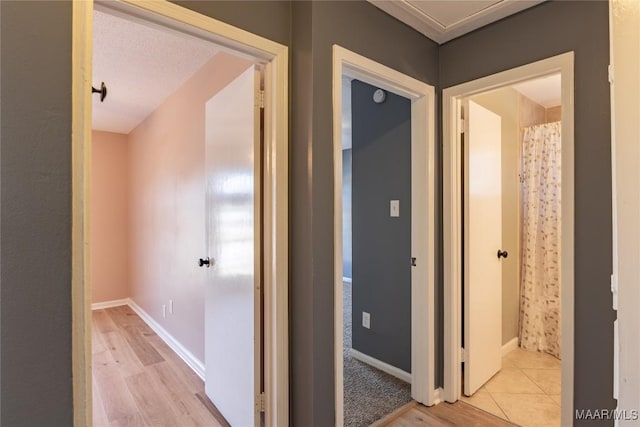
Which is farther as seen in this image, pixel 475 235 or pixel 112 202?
pixel 112 202

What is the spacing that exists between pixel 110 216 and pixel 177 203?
2193mm

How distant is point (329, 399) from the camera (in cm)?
156

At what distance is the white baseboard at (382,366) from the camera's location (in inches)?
94.9

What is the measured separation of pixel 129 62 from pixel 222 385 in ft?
7.91

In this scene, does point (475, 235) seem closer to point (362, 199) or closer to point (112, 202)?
point (362, 199)

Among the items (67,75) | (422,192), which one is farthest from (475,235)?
(67,75)

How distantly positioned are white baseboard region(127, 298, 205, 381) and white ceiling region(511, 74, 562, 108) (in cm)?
362

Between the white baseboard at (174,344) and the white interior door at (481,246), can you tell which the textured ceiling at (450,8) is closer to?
the white interior door at (481,246)

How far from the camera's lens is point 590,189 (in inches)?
62.8

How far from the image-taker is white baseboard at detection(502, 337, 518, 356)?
2934mm

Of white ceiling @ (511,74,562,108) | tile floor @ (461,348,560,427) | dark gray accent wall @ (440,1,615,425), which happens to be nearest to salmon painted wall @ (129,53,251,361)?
dark gray accent wall @ (440,1,615,425)

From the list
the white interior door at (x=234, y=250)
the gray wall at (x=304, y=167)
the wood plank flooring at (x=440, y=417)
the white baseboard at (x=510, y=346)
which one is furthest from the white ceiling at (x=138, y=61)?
the white baseboard at (x=510, y=346)

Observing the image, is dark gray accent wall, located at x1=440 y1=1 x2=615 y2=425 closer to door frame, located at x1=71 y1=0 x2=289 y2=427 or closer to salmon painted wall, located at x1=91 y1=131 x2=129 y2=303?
door frame, located at x1=71 y1=0 x2=289 y2=427

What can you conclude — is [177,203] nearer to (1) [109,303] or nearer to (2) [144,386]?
(2) [144,386]
